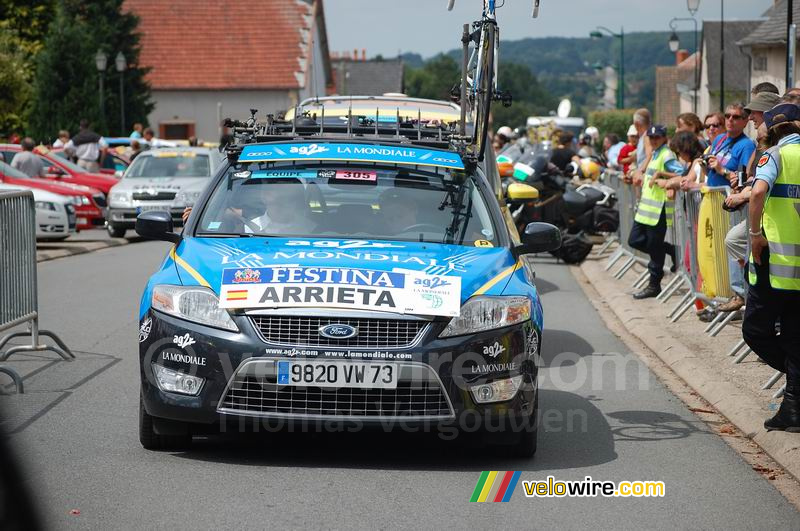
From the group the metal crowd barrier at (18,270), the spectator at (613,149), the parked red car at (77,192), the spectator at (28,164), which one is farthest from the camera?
the spectator at (613,149)

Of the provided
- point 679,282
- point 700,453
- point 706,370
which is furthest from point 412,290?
point 679,282

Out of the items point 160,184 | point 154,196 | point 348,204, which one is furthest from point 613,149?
point 348,204

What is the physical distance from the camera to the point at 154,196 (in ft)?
83.9

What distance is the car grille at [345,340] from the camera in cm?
647

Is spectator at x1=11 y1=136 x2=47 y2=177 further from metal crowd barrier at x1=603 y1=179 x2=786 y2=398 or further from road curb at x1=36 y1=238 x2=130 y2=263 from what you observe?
metal crowd barrier at x1=603 y1=179 x2=786 y2=398

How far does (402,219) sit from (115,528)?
2.92m

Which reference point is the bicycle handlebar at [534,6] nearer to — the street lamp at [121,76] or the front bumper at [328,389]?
the front bumper at [328,389]

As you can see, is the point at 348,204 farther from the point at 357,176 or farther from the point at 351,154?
the point at 351,154

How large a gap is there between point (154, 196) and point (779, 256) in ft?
63.3

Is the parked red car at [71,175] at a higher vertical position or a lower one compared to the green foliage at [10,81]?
lower

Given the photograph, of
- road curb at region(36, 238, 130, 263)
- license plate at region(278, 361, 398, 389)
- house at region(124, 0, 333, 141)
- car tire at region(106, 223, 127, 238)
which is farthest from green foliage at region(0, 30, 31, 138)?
license plate at region(278, 361, 398, 389)

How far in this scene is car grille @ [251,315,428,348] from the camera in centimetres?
647

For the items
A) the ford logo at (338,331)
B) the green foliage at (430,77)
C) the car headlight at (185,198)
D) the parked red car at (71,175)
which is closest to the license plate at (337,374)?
the ford logo at (338,331)

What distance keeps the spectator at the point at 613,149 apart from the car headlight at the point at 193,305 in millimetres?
19976
